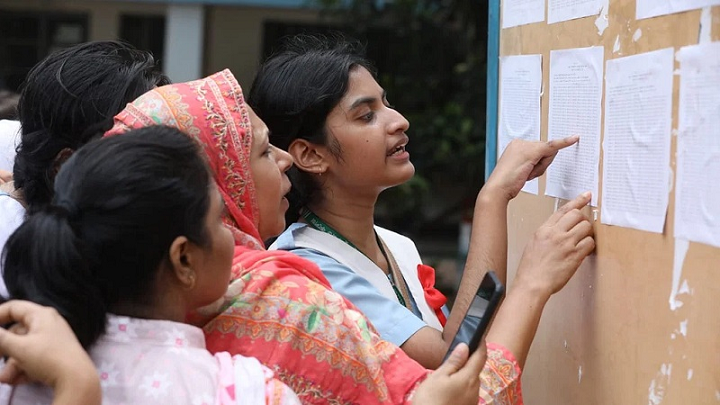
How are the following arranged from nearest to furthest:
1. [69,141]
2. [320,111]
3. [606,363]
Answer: [606,363] < [69,141] < [320,111]

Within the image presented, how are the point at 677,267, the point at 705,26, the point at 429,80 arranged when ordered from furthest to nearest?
the point at 429,80, the point at 677,267, the point at 705,26

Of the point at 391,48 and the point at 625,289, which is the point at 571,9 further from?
the point at 391,48

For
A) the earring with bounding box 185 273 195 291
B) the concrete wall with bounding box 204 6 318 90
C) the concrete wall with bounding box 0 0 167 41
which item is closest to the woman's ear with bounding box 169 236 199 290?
the earring with bounding box 185 273 195 291

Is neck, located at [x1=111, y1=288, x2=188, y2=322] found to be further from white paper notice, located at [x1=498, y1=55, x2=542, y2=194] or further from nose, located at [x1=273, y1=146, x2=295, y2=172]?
white paper notice, located at [x1=498, y1=55, x2=542, y2=194]

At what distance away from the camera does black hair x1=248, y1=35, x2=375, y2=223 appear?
2355 mm

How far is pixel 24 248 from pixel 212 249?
27 centimetres

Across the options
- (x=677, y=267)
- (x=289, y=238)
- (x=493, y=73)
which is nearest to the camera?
(x=677, y=267)

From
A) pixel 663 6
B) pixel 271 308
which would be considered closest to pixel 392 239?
pixel 271 308

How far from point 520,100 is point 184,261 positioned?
3.64 feet

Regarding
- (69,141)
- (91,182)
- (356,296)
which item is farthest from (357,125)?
(91,182)

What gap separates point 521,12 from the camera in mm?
2395

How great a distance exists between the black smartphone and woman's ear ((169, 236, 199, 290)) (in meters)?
0.44

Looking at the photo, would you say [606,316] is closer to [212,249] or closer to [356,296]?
[356,296]

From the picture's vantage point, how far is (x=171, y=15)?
32.4 ft
